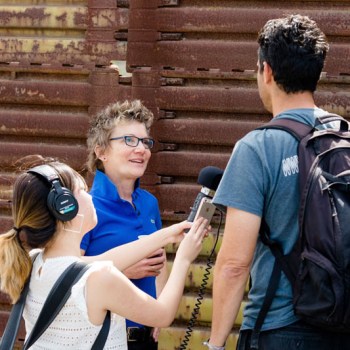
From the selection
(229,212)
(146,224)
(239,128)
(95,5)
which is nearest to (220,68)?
(239,128)

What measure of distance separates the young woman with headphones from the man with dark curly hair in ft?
0.90

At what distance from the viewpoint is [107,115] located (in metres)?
4.59

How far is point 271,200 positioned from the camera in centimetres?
337

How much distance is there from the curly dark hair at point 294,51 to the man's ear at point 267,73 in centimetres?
2

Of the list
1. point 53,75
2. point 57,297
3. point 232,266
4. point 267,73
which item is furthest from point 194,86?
point 57,297

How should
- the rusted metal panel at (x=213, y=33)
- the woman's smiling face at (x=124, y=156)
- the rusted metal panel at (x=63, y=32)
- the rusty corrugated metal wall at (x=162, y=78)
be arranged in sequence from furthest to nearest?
the rusted metal panel at (x=63, y=32) < the rusty corrugated metal wall at (x=162, y=78) < the rusted metal panel at (x=213, y=33) < the woman's smiling face at (x=124, y=156)

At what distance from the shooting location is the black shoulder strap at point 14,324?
329 centimetres

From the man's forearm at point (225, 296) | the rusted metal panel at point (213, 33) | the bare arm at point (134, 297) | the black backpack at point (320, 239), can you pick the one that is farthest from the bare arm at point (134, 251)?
the rusted metal panel at point (213, 33)

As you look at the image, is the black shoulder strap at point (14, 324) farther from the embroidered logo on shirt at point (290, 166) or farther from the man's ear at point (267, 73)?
the man's ear at point (267, 73)

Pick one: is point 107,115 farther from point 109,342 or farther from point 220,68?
point 109,342

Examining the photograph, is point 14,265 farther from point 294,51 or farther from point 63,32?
point 63,32

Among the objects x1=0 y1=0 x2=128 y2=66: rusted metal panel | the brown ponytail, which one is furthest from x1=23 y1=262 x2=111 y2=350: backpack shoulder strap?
x1=0 y1=0 x2=128 y2=66: rusted metal panel

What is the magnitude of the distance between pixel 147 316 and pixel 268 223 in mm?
563

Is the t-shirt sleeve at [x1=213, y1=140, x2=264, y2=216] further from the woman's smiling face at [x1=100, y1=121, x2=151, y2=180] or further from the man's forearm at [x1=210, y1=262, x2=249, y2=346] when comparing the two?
the woman's smiling face at [x1=100, y1=121, x2=151, y2=180]
